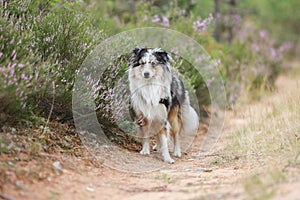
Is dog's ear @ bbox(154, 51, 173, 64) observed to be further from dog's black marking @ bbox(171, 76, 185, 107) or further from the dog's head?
dog's black marking @ bbox(171, 76, 185, 107)

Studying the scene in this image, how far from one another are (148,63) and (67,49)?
40.5 inches

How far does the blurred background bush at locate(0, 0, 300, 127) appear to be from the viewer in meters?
4.53

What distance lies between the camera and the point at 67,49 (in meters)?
5.52

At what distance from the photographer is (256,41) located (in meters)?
12.1

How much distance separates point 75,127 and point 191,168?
1.52 metres

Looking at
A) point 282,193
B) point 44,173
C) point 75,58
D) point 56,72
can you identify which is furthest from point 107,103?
point 282,193

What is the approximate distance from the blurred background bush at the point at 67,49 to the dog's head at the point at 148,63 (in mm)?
577

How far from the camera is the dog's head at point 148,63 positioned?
5.65 m

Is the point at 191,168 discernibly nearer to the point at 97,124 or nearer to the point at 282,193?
the point at 97,124

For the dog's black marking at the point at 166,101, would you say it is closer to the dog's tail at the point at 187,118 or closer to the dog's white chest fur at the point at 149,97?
the dog's white chest fur at the point at 149,97

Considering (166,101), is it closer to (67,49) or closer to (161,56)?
(161,56)

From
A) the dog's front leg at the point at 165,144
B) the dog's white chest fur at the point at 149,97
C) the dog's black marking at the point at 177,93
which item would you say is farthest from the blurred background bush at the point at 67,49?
the dog's black marking at the point at 177,93

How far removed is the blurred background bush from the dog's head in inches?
22.7

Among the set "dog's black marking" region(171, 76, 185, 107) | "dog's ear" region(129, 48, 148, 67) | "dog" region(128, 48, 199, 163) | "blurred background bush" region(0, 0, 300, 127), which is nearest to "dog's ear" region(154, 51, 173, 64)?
"dog" region(128, 48, 199, 163)
